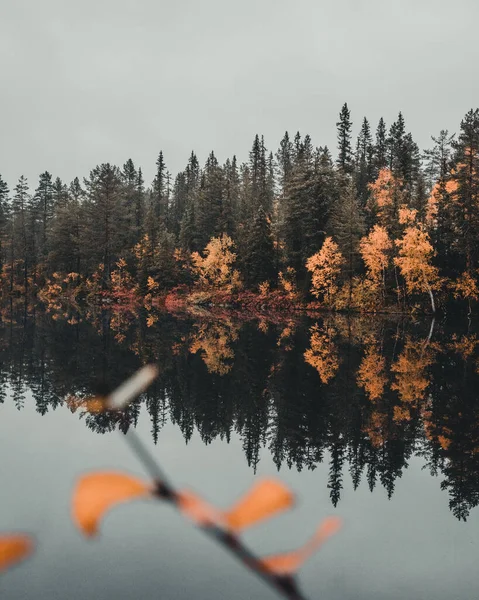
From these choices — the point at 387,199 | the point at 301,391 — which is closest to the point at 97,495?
the point at 301,391

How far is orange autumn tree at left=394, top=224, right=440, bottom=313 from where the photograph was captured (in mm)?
32969

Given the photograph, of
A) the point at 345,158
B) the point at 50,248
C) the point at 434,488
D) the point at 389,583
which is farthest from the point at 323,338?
the point at 50,248

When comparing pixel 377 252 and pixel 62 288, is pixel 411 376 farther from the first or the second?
pixel 62 288

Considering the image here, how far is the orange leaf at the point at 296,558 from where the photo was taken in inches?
17.2

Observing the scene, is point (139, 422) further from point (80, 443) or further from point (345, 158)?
point (345, 158)

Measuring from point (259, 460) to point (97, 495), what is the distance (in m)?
7.90

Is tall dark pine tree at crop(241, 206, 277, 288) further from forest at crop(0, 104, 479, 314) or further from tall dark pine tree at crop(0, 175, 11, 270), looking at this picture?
tall dark pine tree at crop(0, 175, 11, 270)

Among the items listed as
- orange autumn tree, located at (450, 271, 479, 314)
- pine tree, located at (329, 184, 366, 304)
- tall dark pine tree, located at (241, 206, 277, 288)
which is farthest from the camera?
tall dark pine tree, located at (241, 206, 277, 288)

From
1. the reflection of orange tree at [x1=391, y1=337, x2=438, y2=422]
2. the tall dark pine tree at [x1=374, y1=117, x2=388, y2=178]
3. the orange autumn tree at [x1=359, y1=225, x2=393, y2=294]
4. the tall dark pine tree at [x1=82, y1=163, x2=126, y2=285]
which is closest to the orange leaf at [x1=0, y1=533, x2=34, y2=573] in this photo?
the reflection of orange tree at [x1=391, y1=337, x2=438, y2=422]

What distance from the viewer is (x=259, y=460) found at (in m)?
7.79

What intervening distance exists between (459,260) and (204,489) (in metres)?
33.9

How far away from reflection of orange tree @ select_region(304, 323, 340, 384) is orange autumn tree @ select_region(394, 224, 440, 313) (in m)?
14.2

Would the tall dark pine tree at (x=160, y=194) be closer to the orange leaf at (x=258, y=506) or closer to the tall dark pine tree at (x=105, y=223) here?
the tall dark pine tree at (x=105, y=223)

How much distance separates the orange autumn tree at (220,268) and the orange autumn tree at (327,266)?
396 inches
